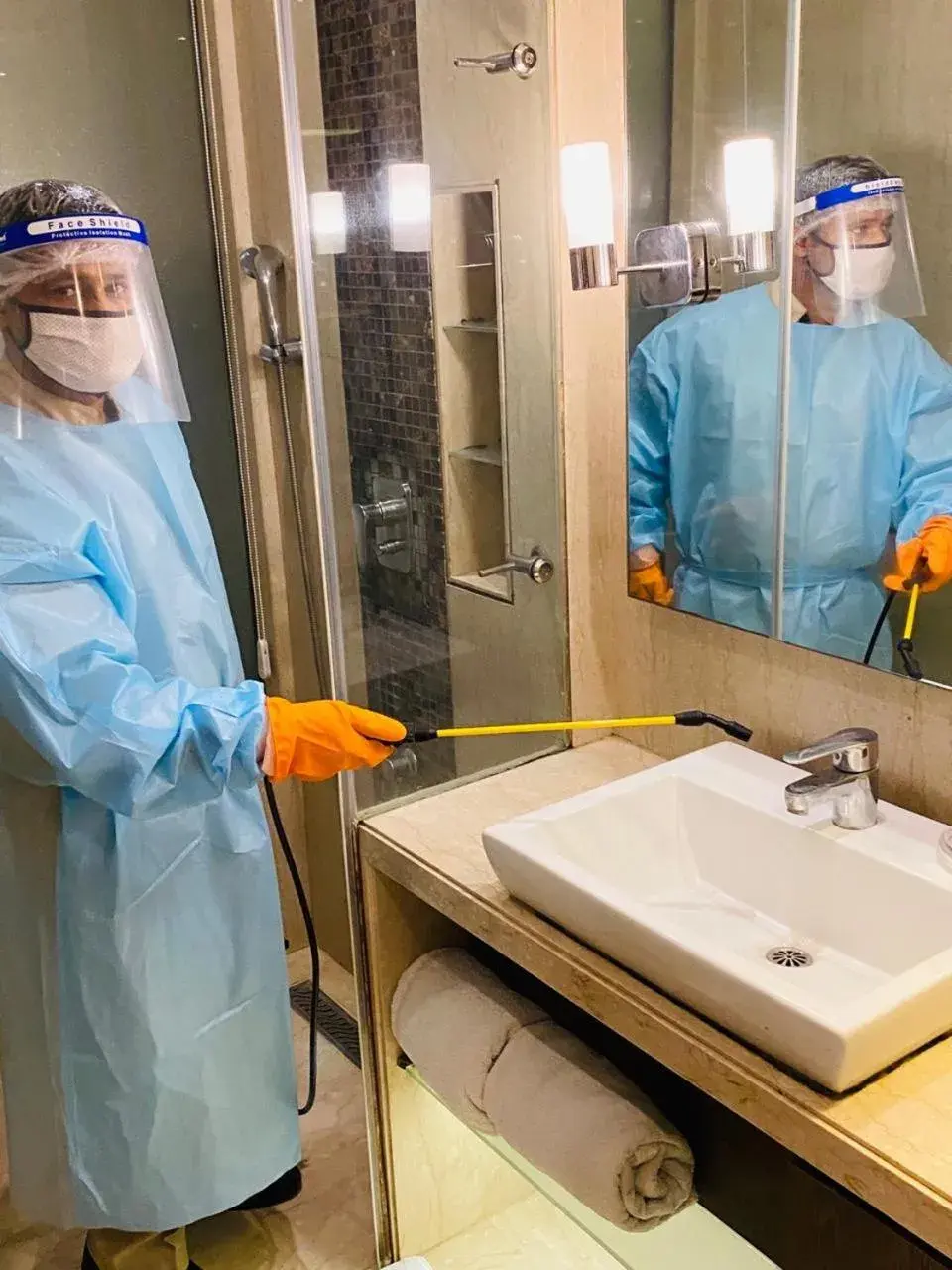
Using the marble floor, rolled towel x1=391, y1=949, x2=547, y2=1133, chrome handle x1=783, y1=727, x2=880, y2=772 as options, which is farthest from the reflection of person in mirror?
the marble floor

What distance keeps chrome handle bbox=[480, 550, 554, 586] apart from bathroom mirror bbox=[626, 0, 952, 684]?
0.18 m

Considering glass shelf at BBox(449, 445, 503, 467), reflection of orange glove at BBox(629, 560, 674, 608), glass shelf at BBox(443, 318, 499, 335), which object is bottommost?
reflection of orange glove at BBox(629, 560, 674, 608)

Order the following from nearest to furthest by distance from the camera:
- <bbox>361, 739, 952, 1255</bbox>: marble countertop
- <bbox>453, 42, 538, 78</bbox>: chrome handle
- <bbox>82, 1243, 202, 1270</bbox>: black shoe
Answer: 1. <bbox>361, 739, 952, 1255</bbox>: marble countertop
2. <bbox>453, 42, 538, 78</bbox>: chrome handle
3. <bbox>82, 1243, 202, 1270</bbox>: black shoe

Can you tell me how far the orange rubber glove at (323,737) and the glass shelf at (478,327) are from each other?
23.9 inches

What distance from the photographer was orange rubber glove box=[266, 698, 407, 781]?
1.49 meters

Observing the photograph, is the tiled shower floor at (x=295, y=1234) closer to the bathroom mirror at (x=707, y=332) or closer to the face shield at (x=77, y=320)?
the bathroom mirror at (x=707, y=332)

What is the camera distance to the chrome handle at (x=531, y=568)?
1836 mm

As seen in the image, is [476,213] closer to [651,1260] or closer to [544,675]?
[544,675]

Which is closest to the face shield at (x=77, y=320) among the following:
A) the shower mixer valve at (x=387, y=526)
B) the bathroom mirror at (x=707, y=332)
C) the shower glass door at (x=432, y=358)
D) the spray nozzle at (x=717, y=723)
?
the shower glass door at (x=432, y=358)

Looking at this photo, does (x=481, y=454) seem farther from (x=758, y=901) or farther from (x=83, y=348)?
(x=758, y=901)

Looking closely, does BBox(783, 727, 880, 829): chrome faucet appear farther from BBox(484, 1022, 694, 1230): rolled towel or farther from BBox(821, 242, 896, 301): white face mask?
BBox(821, 242, 896, 301): white face mask

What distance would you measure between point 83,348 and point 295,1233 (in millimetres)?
1462

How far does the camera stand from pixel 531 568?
184 cm

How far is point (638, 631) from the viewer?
1.81 meters
